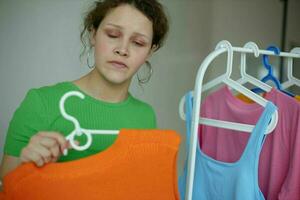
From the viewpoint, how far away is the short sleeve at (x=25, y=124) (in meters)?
0.75

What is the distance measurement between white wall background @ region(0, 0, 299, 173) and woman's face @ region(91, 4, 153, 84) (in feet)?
1.64

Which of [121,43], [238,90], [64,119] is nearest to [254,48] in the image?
[238,90]

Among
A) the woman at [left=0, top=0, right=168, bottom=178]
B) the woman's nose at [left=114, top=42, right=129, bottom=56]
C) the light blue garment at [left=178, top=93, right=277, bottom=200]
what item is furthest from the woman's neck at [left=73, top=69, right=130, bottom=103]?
the light blue garment at [left=178, top=93, right=277, bottom=200]

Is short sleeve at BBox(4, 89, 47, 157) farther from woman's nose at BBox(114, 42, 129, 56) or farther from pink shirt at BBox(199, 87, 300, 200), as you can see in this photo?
pink shirt at BBox(199, 87, 300, 200)

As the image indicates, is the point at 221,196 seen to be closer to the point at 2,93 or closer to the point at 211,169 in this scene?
the point at 211,169

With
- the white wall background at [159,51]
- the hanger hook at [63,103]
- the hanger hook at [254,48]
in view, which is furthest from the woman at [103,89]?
the white wall background at [159,51]

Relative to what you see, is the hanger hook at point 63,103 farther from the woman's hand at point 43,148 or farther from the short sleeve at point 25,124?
the short sleeve at point 25,124

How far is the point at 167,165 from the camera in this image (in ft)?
2.07

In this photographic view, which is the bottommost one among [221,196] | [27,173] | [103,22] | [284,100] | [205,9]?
[221,196]

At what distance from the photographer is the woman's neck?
2.86ft

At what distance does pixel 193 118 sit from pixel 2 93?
28.6 inches

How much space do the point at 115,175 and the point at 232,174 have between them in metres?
0.38

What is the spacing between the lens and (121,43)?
2.60 ft

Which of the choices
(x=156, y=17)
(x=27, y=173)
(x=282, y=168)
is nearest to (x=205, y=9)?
(x=156, y=17)
